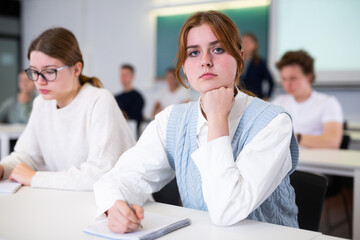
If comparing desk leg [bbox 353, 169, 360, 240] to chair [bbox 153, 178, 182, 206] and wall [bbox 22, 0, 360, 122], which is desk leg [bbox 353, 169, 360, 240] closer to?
chair [bbox 153, 178, 182, 206]

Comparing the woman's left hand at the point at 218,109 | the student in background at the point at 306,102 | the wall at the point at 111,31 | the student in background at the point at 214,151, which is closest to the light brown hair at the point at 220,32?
the student in background at the point at 214,151

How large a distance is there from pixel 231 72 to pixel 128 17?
6255 mm

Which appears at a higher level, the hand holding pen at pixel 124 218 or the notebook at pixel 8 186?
the hand holding pen at pixel 124 218

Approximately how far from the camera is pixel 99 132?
1.73 m

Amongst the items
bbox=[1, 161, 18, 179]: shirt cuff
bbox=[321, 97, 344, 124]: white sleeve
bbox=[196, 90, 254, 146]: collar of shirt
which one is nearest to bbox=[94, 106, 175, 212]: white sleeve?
bbox=[196, 90, 254, 146]: collar of shirt

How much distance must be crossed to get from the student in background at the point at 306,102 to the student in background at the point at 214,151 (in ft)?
5.81

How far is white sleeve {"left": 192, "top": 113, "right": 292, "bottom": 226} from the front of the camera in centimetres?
106

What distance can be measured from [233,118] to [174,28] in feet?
18.0

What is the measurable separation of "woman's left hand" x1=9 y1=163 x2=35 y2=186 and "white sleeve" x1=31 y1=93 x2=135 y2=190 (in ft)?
0.11

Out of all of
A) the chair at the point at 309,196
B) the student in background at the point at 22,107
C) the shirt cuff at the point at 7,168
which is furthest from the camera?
the student in background at the point at 22,107

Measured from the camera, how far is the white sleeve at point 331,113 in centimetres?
294

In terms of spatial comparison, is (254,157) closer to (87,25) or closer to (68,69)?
(68,69)

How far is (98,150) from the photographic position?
5.48ft

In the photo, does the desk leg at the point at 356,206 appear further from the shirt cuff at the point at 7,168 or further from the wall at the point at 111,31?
the wall at the point at 111,31
